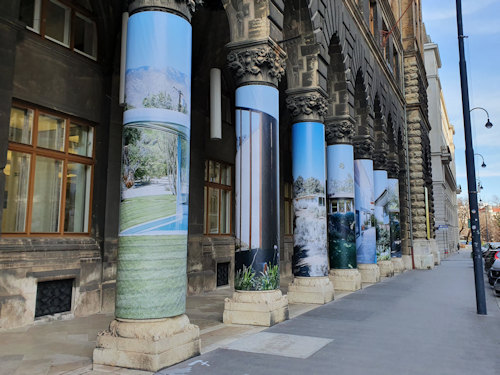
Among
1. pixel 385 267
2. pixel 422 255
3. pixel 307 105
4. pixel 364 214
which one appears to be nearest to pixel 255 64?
pixel 307 105

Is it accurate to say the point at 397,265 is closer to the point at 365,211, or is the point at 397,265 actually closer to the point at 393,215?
the point at 393,215

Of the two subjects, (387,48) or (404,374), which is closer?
(404,374)

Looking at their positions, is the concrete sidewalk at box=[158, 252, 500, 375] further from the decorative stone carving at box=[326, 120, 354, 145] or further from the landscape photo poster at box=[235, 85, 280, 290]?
the decorative stone carving at box=[326, 120, 354, 145]

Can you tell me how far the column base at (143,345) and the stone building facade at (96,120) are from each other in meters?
2.05

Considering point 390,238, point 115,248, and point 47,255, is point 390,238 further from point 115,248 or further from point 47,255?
point 47,255

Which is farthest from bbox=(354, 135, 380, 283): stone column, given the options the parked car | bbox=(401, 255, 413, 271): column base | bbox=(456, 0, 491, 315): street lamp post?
bbox=(401, 255, 413, 271): column base

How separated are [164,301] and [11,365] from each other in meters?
2.35

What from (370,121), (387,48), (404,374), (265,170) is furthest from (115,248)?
(387,48)

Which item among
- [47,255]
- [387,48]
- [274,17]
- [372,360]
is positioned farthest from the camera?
[387,48]

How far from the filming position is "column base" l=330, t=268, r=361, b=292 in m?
15.5

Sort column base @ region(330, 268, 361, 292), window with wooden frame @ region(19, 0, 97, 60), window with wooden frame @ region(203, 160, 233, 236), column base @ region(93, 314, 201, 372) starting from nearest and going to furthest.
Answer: column base @ region(93, 314, 201, 372) → window with wooden frame @ region(19, 0, 97, 60) → column base @ region(330, 268, 361, 292) → window with wooden frame @ region(203, 160, 233, 236)

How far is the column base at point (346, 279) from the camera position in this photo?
15.5m

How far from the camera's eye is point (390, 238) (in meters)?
23.8

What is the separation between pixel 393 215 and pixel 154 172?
20.2 meters
